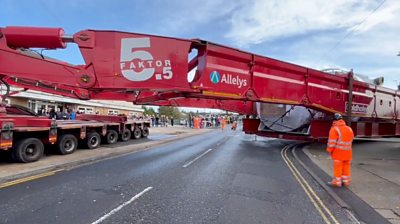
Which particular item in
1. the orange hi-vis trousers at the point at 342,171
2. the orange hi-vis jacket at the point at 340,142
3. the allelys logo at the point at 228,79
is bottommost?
the orange hi-vis trousers at the point at 342,171

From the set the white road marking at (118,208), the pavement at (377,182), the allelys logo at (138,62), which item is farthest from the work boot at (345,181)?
the allelys logo at (138,62)

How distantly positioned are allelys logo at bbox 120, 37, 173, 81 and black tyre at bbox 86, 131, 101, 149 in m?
7.47

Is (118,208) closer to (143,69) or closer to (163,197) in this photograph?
(163,197)

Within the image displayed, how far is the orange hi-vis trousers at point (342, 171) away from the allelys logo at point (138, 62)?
4.55m

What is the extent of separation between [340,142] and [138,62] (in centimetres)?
494

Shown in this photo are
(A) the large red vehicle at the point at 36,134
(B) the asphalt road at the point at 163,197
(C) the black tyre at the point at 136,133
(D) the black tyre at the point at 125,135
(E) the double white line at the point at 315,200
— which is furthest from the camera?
(C) the black tyre at the point at 136,133

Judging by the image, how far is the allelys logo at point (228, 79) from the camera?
9.20 metres

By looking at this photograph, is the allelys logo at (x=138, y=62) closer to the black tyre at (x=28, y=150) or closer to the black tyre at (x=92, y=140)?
the black tyre at (x=28, y=150)

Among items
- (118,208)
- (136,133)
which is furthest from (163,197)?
(136,133)

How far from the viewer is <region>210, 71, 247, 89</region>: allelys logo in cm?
920

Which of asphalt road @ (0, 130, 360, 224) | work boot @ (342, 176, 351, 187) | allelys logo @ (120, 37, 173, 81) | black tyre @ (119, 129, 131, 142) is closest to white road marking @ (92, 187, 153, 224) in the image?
asphalt road @ (0, 130, 360, 224)

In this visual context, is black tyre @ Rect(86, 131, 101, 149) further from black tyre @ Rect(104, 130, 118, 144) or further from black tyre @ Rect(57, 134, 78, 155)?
black tyre @ Rect(104, 130, 118, 144)

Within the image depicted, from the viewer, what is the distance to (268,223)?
5.08 m

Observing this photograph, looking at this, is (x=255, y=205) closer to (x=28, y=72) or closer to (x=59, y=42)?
(x=59, y=42)
